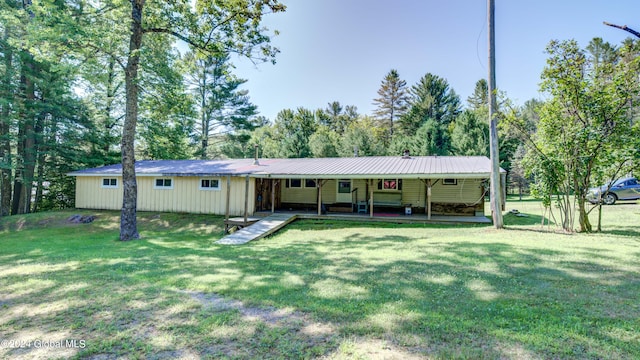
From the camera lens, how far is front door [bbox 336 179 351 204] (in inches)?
572

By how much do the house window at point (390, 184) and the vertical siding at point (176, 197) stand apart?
6.03m

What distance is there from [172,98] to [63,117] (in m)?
9.26

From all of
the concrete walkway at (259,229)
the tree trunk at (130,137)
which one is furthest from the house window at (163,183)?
the concrete walkway at (259,229)

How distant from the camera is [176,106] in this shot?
1265cm

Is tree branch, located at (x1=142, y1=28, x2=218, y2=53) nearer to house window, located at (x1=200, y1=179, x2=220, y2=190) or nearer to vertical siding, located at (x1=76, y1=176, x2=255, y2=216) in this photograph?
vertical siding, located at (x1=76, y1=176, x2=255, y2=216)

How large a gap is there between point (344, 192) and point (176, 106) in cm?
841

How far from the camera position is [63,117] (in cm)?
1673

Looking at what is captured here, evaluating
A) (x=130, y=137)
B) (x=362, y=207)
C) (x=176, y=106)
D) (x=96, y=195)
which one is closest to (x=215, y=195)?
(x=176, y=106)

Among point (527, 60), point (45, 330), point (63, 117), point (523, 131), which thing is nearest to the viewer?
point (45, 330)

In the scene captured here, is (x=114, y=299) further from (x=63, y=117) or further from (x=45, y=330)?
(x=63, y=117)

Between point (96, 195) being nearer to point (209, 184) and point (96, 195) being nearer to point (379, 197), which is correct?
point (209, 184)

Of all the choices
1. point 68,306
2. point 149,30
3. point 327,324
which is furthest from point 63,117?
point 327,324

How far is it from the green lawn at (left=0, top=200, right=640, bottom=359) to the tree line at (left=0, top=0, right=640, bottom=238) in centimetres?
296

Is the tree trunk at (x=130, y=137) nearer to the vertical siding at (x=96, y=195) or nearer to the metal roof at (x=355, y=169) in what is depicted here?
the metal roof at (x=355, y=169)
